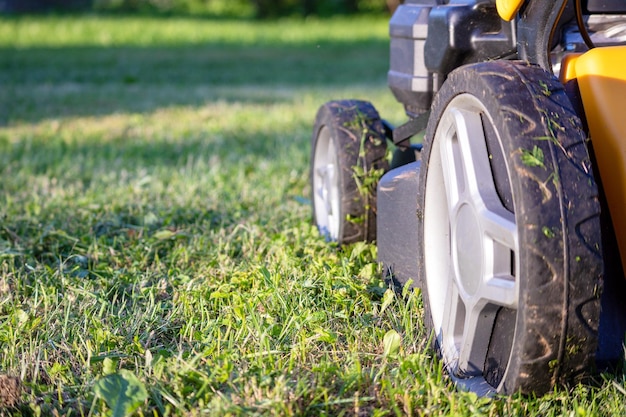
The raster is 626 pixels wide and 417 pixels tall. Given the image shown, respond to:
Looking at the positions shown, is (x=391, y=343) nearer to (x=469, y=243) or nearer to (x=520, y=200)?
(x=469, y=243)

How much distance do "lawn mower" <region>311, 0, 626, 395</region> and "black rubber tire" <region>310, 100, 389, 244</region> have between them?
0.32 metres

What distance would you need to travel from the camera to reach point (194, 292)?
2.23 m

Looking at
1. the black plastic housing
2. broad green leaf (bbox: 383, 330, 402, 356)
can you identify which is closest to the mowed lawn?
broad green leaf (bbox: 383, 330, 402, 356)

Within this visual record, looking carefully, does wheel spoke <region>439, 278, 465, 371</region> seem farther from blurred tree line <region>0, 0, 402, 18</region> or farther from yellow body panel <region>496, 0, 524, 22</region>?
blurred tree line <region>0, 0, 402, 18</region>

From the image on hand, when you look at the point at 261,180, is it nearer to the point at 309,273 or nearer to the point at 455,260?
the point at 309,273

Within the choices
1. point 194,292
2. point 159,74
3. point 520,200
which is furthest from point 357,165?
point 159,74

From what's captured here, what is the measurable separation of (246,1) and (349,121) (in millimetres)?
24575

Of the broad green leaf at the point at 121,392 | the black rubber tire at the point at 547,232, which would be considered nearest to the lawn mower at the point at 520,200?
the black rubber tire at the point at 547,232

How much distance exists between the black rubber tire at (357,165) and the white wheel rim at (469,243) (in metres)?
0.75

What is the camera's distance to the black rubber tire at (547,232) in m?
1.39

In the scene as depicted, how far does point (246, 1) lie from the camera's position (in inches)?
1039

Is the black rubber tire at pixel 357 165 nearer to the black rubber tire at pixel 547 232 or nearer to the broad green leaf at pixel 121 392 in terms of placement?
the black rubber tire at pixel 547 232

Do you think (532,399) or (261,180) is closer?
(532,399)

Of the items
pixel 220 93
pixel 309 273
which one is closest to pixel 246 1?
pixel 220 93
